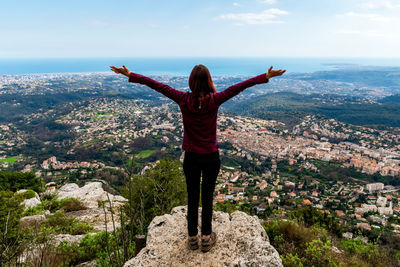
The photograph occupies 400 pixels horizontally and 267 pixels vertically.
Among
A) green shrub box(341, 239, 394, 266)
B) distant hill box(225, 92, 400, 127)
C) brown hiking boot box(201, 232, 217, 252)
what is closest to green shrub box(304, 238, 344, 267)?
green shrub box(341, 239, 394, 266)

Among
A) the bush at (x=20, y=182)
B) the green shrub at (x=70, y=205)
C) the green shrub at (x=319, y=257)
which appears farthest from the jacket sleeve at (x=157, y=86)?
the bush at (x=20, y=182)

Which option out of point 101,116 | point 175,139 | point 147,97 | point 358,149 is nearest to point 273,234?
point 175,139

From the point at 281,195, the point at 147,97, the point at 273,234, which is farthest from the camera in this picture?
the point at 147,97

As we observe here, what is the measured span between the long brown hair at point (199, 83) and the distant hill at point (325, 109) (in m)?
93.6

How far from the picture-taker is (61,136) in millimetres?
70750

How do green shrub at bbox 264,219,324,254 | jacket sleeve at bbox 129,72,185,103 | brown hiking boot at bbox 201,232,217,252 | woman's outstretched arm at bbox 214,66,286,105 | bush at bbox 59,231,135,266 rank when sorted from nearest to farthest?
woman's outstretched arm at bbox 214,66,286,105, jacket sleeve at bbox 129,72,185,103, brown hiking boot at bbox 201,232,217,252, green shrub at bbox 264,219,324,254, bush at bbox 59,231,135,266

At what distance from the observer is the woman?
2.11 meters

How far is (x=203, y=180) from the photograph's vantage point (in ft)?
8.09

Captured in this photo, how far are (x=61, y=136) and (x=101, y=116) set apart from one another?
70.0ft

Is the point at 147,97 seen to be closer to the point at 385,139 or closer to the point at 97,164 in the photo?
the point at 97,164

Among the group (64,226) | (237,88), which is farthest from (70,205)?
(237,88)

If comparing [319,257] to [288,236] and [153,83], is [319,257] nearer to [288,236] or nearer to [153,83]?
[288,236]

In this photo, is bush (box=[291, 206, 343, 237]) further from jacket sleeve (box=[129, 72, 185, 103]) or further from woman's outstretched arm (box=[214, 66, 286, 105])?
jacket sleeve (box=[129, 72, 185, 103])

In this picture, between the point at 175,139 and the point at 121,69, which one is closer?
the point at 121,69
